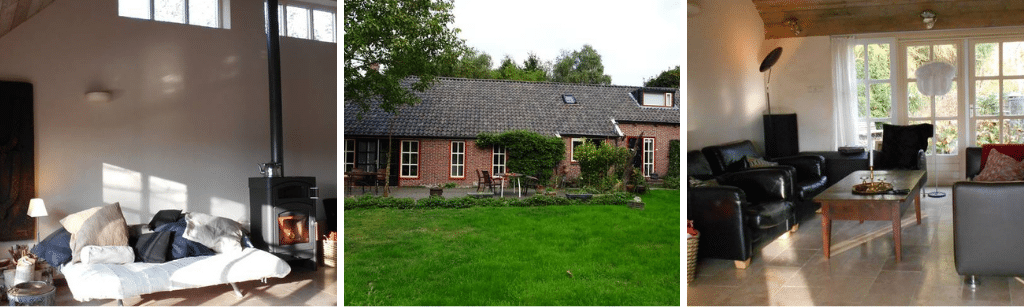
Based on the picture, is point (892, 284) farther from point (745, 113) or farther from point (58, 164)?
point (58, 164)

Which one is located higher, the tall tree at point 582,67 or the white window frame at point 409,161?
the tall tree at point 582,67

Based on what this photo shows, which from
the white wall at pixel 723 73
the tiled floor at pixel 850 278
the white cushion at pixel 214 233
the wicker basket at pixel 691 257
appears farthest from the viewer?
the white wall at pixel 723 73

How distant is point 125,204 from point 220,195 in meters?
0.79

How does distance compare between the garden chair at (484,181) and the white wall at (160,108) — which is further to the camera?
the white wall at (160,108)

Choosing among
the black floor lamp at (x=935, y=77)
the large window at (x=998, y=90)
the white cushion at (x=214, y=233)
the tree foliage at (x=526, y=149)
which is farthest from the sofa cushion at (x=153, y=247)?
the large window at (x=998, y=90)

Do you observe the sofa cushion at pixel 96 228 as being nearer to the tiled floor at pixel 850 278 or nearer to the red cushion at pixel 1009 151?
the tiled floor at pixel 850 278

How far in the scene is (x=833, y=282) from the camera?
419 centimetres

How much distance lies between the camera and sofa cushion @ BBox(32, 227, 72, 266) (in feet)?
18.9

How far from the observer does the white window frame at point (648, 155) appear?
16.6 feet

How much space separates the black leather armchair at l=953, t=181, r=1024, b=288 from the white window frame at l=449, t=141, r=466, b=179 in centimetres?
283

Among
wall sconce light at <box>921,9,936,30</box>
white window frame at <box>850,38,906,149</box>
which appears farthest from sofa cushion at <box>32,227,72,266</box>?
wall sconce light at <box>921,9,936,30</box>

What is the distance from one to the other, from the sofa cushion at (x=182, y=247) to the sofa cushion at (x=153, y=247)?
4cm

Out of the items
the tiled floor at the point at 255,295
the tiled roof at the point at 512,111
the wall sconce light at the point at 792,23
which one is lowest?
the tiled floor at the point at 255,295

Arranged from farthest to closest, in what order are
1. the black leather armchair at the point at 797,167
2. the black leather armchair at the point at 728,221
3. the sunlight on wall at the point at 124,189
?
1. the sunlight on wall at the point at 124,189
2. the black leather armchair at the point at 797,167
3. the black leather armchair at the point at 728,221
